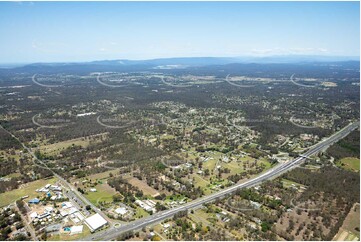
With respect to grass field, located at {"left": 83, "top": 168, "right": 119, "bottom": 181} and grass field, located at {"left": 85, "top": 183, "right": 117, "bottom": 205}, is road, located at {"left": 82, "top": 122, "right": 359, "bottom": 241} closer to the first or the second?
grass field, located at {"left": 85, "top": 183, "right": 117, "bottom": 205}

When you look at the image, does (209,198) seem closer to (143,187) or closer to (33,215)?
(143,187)

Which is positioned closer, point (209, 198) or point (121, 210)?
point (121, 210)

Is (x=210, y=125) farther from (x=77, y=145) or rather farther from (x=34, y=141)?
(x=34, y=141)

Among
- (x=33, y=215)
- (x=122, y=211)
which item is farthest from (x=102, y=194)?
(x=33, y=215)

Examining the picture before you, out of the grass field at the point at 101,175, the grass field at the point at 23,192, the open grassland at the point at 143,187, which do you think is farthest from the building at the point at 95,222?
the grass field at the point at 101,175

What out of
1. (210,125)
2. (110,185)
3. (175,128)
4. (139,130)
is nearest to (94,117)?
(139,130)

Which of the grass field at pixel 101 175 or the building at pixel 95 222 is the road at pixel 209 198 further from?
the grass field at pixel 101 175
